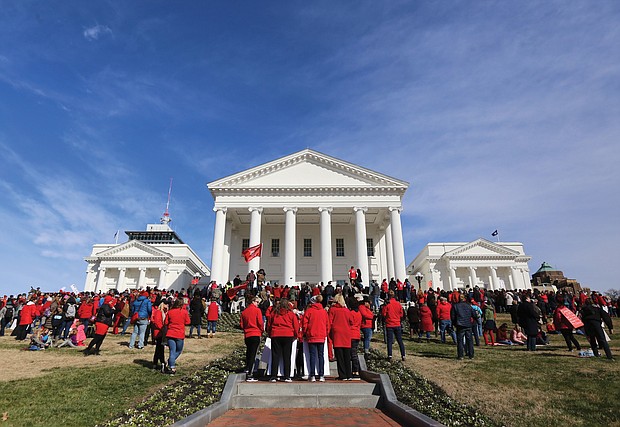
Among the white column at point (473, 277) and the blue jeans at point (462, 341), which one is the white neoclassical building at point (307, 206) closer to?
the white column at point (473, 277)

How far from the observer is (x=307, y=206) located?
3653cm

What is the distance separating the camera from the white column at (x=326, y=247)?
112ft

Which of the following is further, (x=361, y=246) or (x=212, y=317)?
(x=361, y=246)

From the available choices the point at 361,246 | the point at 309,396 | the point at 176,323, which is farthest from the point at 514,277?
the point at 176,323

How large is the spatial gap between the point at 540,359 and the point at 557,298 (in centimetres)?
1283

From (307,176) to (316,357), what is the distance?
30.7 metres

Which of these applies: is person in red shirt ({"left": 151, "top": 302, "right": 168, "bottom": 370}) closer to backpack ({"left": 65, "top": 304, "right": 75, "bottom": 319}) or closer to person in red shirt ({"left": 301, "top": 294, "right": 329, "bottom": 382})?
person in red shirt ({"left": 301, "top": 294, "right": 329, "bottom": 382})

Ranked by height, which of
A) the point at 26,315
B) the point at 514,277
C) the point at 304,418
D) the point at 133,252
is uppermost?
the point at 133,252

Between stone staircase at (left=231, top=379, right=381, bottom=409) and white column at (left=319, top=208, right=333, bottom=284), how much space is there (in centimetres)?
2592

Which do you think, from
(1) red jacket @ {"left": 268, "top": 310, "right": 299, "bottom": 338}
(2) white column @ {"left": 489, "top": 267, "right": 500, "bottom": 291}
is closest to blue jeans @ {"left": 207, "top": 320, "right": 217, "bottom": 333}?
(1) red jacket @ {"left": 268, "top": 310, "right": 299, "bottom": 338}

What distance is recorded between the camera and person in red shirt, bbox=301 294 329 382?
26.9 feet

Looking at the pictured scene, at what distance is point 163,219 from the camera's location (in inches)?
2916

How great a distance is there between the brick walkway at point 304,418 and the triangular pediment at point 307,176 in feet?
99.9

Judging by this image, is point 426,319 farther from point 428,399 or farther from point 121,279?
point 121,279
